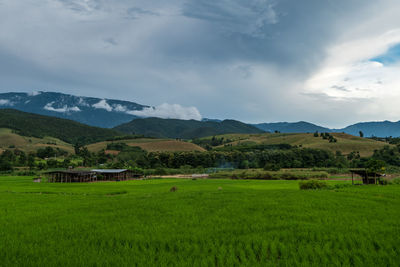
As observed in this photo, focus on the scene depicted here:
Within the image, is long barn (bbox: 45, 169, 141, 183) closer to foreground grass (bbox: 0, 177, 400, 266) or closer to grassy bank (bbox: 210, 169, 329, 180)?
grassy bank (bbox: 210, 169, 329, 180)

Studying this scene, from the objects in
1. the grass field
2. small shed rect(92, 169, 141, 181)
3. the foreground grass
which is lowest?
small shed rect(92, 169, 141, 181)

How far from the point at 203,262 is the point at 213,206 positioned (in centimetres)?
993

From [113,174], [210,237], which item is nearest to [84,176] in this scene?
[113,174]

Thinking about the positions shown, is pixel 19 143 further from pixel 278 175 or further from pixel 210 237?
pixel 210 237

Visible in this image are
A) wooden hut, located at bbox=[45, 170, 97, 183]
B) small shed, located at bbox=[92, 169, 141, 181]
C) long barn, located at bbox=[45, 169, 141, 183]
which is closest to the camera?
wooden hut, located at bbox=[45, 170, 97, 183]

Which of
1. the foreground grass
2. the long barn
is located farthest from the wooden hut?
the foreground grass

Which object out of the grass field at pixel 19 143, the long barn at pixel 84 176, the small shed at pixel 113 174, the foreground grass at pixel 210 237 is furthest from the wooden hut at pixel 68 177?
the grass field at pixel 19 143

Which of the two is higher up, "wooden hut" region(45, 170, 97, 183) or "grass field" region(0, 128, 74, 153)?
"grass field" region(0, 128, 74, 153)

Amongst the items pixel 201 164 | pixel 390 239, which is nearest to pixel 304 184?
pixel 390 239

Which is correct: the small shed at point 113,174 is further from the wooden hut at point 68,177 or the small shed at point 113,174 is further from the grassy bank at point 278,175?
the grassy bank at point 278,175

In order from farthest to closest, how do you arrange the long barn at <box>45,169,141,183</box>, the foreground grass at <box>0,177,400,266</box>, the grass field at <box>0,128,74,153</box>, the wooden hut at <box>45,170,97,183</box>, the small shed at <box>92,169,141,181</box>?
the grass field at <box>0,128,74,153</box>
the small shed at <box>92,169,141,181</box>
the long barn at <box>45,169,141,183</box>
the wooden hut at <box>45,170,97,183</box>
the foreground grass at <box>0,177,400,266</box>

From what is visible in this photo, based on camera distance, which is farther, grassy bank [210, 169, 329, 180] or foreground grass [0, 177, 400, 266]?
grassy bank [210, 169, 329, 180]

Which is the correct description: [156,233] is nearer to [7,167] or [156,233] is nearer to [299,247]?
[299,247]

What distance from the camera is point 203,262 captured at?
752 cm
